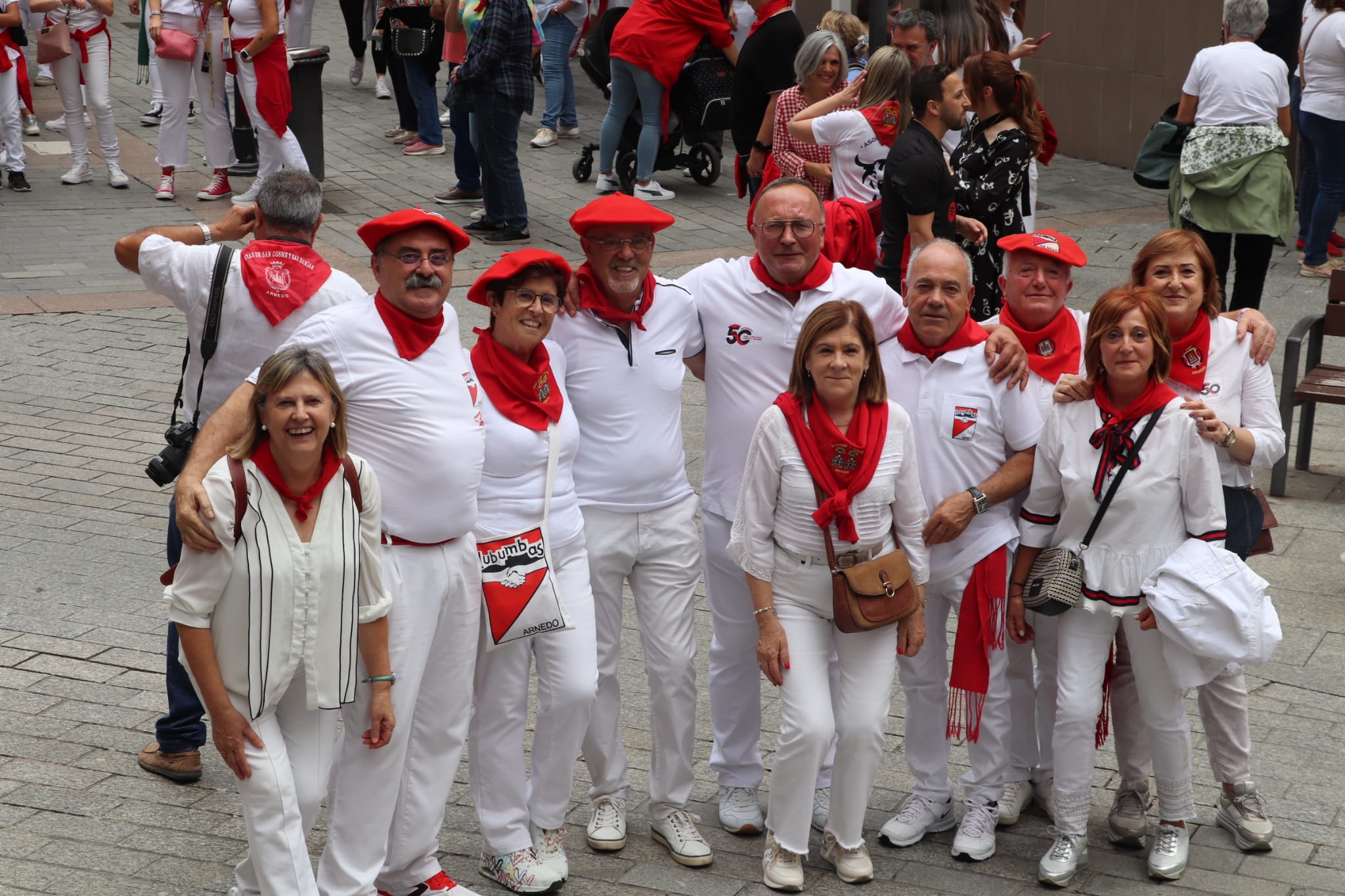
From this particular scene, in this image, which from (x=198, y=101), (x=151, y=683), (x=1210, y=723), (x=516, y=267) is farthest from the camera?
(x=198, y=101)

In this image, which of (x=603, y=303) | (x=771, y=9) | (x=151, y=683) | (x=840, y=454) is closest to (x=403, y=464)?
(x=603, y=303)

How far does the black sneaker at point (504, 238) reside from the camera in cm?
1158

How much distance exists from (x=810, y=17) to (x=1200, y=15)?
507cm

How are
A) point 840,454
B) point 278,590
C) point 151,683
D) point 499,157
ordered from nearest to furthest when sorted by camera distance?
point 278,590 < point 840,454 < point 151,683 < point 499,157

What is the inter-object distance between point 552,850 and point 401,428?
4.58 ft

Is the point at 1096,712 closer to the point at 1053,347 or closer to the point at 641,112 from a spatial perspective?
the point at 1053,347

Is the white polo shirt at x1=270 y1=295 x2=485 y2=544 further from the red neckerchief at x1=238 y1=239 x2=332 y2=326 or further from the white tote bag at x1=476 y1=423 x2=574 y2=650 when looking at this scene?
the red neckerchief at x1=238 y1=239 x2=332 y2=326

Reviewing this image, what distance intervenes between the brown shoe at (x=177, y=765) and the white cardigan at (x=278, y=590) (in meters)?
1.32

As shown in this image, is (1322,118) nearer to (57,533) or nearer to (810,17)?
(810,17)

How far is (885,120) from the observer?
8.16m

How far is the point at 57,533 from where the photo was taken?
6898 millimetres

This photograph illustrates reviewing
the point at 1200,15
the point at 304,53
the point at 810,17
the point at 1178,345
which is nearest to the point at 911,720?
the point at 1178,345

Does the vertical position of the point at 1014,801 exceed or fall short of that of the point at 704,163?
it falls short

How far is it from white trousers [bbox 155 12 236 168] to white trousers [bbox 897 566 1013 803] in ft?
30.2
